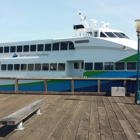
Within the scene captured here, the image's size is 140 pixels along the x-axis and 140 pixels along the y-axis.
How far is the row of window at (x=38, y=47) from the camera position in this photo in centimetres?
1762

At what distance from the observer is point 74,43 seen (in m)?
17.0

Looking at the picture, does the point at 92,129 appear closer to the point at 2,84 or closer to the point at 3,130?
the point at 3,130

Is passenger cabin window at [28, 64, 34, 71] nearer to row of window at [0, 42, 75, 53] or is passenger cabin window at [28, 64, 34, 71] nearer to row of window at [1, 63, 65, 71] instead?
row of window at [1, 63, 65, 71]

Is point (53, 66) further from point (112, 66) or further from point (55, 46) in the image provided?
point (112, 66)

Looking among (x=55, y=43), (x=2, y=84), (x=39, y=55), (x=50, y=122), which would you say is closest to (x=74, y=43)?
(x=55, y=43)

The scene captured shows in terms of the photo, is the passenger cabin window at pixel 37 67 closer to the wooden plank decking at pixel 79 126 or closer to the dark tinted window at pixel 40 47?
the dark tinted window at pixel 40 47

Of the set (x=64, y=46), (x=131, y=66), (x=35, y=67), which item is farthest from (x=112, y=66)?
(x=35, y=67)

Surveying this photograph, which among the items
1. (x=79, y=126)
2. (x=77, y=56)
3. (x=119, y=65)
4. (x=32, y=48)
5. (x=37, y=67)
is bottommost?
A: (x=79, y=126)

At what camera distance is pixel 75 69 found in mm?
17531

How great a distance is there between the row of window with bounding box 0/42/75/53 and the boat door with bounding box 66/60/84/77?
4.16ft

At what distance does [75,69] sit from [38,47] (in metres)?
4.03

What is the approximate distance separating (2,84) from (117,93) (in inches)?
454

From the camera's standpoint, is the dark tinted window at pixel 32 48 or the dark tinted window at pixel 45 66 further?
the dark tinted window at pixel 32 48

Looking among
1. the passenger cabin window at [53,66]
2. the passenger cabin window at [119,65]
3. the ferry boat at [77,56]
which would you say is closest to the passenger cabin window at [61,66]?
the ferry boat at [77,56]
